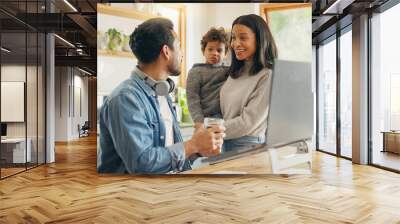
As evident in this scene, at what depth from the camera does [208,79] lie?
245 inches

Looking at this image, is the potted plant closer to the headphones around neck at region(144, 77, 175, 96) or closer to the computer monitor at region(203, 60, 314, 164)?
the headphones around neck at region(144, 77, 175, 96)

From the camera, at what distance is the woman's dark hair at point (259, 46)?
244 inches

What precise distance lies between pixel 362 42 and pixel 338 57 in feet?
4.68

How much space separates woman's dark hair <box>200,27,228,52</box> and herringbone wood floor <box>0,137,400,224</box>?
84.7 inches

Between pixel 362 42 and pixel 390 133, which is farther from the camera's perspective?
pixel 362 42

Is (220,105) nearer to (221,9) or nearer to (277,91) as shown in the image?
(277,91)

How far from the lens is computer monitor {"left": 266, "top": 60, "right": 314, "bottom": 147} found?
6.29 meters

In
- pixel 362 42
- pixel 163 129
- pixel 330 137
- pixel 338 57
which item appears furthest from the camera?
pixel 330 137

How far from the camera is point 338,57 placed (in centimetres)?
930

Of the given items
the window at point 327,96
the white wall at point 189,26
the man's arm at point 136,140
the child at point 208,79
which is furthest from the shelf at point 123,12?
the window at point 327,96

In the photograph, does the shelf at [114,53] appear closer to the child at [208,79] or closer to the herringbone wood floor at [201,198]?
the child at [208,79]

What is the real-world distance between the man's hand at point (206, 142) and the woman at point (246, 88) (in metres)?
0.11

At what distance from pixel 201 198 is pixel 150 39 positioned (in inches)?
107

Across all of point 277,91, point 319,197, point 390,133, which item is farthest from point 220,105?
point 390,133
